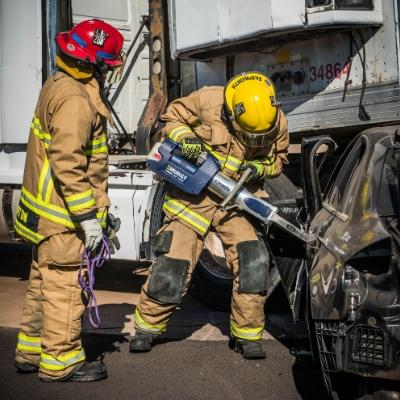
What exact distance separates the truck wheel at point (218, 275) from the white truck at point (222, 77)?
0.5 inches

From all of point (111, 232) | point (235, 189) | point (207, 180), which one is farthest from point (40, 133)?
point (235, 189)

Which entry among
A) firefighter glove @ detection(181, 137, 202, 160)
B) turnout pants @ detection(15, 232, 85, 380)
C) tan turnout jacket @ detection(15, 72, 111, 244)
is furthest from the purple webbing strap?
firefighter glove @ detection(181, 137, 202, 160)

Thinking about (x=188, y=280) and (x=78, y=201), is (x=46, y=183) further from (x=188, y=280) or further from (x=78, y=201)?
(x=188, y=280)

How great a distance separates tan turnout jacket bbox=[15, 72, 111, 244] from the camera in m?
4.07

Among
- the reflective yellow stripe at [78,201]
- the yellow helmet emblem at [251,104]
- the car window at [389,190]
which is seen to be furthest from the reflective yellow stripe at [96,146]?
the car window at [389,190]

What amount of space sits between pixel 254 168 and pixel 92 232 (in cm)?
133

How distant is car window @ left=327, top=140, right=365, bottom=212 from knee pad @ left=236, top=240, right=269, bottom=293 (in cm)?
84

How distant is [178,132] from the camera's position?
504 centimetres

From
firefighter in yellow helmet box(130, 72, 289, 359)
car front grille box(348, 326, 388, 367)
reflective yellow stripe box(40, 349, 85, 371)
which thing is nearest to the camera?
car front grille box(348, 326, 388, 367)

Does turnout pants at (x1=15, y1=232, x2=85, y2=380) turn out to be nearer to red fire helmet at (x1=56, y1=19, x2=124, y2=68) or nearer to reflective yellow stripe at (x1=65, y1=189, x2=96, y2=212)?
reflective yellow stripe at (x1=65, y1=189, x2=96, y2=212)

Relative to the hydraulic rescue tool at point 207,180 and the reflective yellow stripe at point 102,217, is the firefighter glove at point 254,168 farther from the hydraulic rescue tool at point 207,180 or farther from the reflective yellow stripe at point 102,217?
the reflective yellow stripe at point 102,217

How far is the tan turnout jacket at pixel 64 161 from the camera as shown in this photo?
4074 mm

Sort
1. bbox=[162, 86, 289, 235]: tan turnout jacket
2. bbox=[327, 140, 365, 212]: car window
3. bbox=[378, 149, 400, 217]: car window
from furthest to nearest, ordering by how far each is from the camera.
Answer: bbox=[162, 86, 289, 235]: tan turnout jacket < bbox=[327, 140, 365, 212]: car window < bbox=[378, 149, 400, 217]: car window

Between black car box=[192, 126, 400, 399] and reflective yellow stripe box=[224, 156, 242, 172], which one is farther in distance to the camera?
reflective yellow stripe box=[224, 156, 242, 172]
